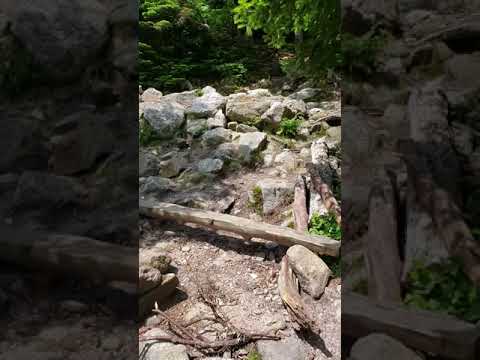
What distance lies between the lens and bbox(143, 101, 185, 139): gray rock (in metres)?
6.97

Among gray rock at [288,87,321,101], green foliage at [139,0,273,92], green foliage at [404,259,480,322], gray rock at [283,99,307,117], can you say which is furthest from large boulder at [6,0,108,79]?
green foliage at [139,0,273,92]

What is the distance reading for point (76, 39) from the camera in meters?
2.18

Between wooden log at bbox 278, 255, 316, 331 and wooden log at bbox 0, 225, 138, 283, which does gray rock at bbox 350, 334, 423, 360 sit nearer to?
wooden log at bbox 278, 255, 316, 331

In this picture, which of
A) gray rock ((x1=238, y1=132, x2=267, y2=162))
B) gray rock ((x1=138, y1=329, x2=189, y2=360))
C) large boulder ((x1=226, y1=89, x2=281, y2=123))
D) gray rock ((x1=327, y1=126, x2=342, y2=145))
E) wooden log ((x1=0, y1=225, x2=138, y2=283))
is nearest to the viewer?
wooden log ((x1=0, y1=225, x2=138, y2=283))

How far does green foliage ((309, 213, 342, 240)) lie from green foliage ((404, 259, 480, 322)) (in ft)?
7.50

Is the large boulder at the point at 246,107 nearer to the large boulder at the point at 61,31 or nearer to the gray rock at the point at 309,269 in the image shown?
the gray rock at the point at 309,269

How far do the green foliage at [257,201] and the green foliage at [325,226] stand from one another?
2.16ft

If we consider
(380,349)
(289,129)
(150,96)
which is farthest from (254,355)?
(150,96)

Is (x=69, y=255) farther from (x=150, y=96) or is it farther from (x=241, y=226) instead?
(x=150, y=96)

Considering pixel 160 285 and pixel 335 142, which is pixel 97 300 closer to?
pixel 160 285

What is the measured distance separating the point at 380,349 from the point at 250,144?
14.2 ft

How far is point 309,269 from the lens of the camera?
3.41m

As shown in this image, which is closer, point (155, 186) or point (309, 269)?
point (309, 269)

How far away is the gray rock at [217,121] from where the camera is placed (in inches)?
268
